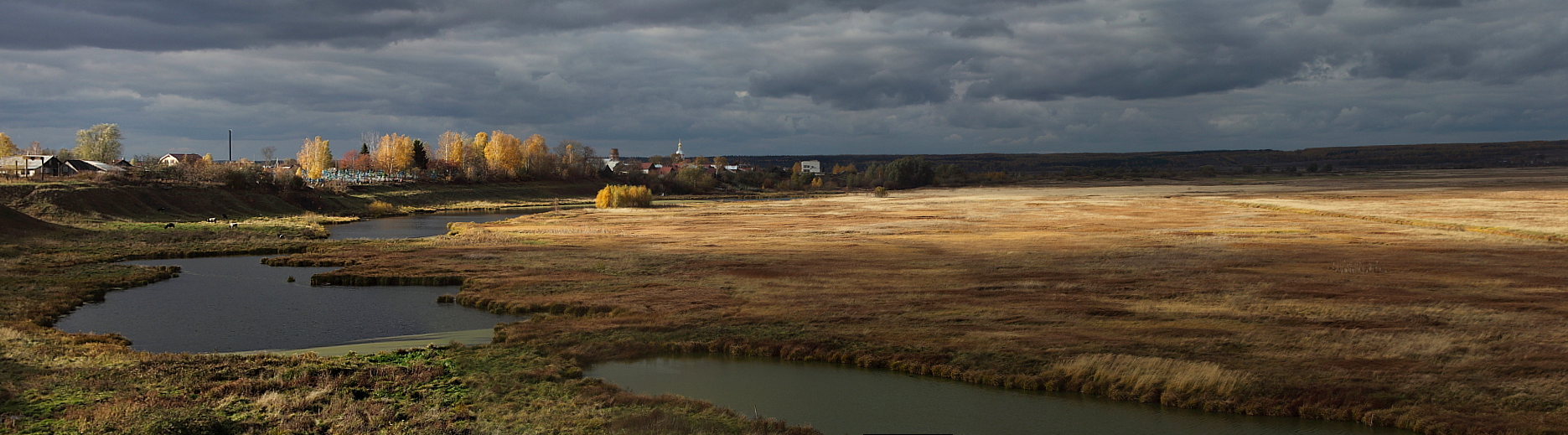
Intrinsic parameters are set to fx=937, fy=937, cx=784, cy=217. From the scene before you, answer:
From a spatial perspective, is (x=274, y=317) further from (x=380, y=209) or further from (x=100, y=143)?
(x=100, y=143)

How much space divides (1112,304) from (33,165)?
12848 centimetres

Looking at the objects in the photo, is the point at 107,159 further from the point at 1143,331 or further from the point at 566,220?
the point at 1143,331

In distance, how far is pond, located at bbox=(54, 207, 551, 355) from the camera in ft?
86.2

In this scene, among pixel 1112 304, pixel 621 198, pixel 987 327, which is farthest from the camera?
pixel 621 198

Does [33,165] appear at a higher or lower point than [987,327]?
higher

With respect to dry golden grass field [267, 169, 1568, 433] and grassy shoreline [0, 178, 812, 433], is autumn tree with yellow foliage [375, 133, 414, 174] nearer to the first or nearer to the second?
dry golden grass field [267, 169, 1568, 433]

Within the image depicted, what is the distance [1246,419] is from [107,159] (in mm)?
182060

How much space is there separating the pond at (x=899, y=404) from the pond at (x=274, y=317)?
806 centimetres

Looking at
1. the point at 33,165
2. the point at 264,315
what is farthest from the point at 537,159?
the point at 264,315

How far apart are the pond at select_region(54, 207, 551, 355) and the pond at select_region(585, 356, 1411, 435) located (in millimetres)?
8059

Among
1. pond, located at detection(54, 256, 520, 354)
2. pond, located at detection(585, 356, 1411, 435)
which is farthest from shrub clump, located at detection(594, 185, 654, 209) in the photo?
pond, located at detection(585, 356, 1411, 435)

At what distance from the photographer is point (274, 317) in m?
30.9

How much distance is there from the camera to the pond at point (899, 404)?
1797 centimetres

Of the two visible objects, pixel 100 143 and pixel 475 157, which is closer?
pixel 100 143
